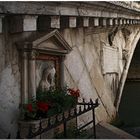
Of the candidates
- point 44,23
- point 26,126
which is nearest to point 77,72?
point 44,23

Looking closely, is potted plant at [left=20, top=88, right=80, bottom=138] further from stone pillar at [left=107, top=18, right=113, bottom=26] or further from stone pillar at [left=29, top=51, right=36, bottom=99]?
stone pillar at [left=107, top=18, right=113, bottom=26]

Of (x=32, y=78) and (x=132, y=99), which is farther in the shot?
(x=132, y=99)

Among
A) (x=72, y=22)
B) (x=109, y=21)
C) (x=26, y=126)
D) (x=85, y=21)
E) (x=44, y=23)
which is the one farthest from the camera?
(x=109, y=21)

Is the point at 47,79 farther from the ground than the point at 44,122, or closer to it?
farther from the ground

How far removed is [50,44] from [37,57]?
0.35 m

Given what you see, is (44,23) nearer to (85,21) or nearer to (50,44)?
(50,44)

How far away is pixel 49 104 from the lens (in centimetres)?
593

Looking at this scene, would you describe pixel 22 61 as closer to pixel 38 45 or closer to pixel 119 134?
pixel 38 45

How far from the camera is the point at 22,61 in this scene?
5809 mm

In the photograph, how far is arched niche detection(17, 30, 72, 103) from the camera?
227 inches

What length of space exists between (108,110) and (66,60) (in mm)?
3181

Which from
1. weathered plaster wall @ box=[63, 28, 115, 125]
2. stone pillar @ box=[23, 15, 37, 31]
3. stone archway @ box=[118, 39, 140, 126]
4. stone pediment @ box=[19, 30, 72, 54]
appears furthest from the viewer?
stone archway @ box=[118, 39, 140, 126]

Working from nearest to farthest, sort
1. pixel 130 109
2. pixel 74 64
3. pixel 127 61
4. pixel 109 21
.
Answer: pixel 74 64, pixel 109 21, pixel 127 61, pixel 130 109

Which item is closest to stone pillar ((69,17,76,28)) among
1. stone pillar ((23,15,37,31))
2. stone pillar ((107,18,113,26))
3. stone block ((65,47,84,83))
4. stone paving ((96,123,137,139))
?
stone block ((65,47,84,83))
